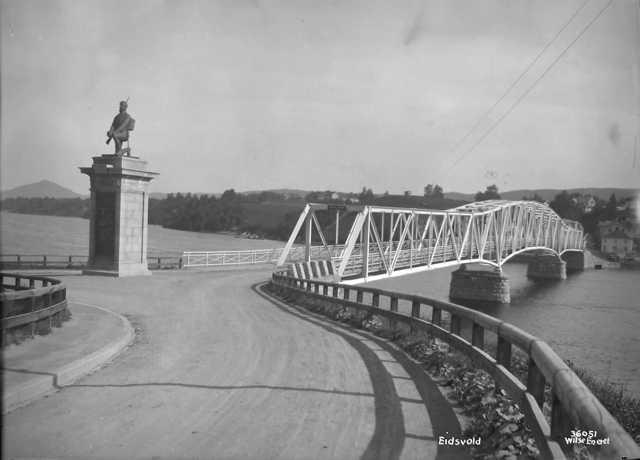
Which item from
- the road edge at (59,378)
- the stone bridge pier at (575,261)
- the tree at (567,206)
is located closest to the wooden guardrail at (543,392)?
the road edge at (59,378)

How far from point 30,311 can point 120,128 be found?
17134mm

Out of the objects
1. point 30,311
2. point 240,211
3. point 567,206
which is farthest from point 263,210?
point 30,311

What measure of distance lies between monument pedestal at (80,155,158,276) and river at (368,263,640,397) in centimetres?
1946

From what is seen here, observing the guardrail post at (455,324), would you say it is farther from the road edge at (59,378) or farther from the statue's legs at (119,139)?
the statue's legs at (119,139)

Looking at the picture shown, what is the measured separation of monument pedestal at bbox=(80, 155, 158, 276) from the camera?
25.1m

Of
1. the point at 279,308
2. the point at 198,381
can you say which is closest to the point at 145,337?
the point at 198,381

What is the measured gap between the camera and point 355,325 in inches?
558

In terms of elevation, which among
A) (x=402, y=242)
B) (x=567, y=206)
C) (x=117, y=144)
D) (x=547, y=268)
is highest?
(x=567, y=206)

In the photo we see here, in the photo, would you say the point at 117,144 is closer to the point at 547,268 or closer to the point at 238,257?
the point at 238,257

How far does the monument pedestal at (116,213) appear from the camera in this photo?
25078 mm

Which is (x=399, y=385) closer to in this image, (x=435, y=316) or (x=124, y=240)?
(x=435, y=316)

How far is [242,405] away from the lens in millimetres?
6477

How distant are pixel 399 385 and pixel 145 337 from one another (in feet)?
18.6

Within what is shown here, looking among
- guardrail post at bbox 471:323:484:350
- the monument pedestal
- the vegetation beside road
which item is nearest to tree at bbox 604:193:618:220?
the vegetation beside road
